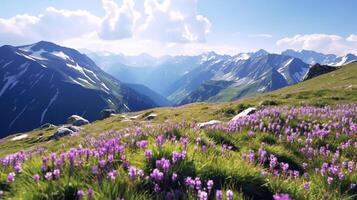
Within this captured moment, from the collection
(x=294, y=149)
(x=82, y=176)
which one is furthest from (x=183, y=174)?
(x=294, y=149)

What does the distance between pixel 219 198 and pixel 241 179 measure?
1.94 meters

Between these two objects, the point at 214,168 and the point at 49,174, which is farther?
A: the point at 214,168

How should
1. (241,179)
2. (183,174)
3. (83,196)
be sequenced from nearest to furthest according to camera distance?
(83,196) → (183,174) → (241,179)

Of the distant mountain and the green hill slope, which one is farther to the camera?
the distant mountain

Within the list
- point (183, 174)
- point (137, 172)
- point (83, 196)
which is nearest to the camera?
point (83, 196)

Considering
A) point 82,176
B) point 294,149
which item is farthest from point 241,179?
point 294,149

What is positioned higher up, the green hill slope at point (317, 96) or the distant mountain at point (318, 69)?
the distant mountain at point (318, 69)

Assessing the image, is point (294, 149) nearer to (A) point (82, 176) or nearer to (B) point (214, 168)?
(B) point (214, 168)

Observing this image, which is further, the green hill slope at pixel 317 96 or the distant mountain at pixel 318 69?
the distant mountain at pixel 318 69

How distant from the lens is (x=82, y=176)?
5.98 metres

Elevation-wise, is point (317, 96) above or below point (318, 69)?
below

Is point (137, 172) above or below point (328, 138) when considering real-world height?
above

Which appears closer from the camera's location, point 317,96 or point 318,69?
point 317,96

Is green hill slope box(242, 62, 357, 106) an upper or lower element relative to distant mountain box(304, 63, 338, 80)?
lower
